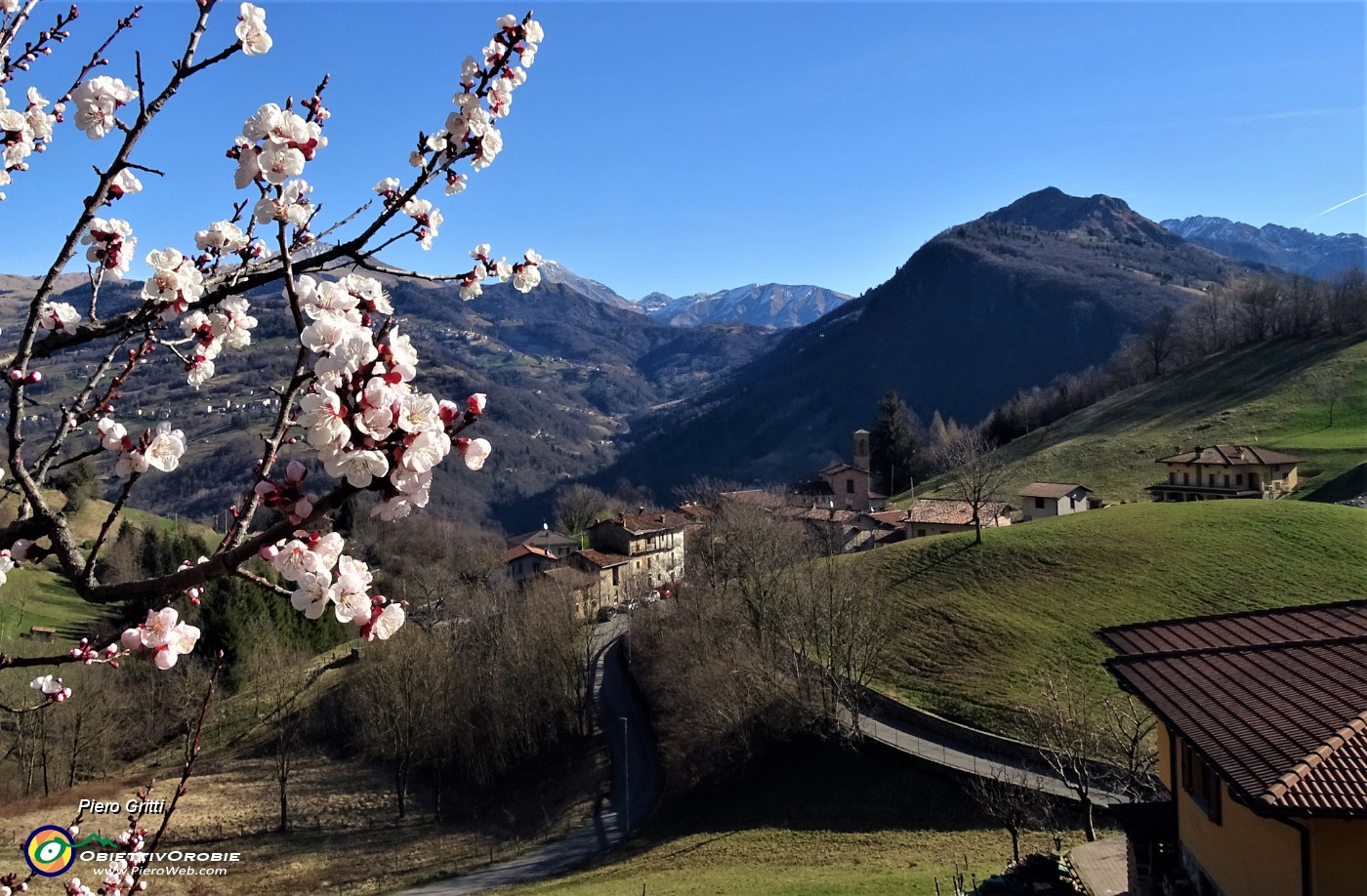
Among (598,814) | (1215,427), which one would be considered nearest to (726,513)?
(598,814)

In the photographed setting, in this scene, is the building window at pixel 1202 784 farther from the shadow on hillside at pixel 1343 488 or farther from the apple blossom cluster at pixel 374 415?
the shadow on hillside at pixel 1343 488

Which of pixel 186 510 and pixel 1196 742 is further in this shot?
pixel 186 510

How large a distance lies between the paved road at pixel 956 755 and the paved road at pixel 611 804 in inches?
384

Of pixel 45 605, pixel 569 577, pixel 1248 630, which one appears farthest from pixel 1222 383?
pixel 45 605

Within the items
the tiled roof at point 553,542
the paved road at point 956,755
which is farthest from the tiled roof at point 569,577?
the paved road at point 956,755

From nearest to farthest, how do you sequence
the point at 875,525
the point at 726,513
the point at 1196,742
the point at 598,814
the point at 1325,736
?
the point at 1325,736, the point at 1196,742, the point at 598,814, the point at 726,513, the point at 875,525

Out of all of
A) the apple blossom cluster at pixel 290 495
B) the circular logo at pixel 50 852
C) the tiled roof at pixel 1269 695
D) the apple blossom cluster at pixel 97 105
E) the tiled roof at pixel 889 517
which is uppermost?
the apple blossom cluster at pixel 97 105

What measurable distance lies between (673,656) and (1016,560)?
680 inches

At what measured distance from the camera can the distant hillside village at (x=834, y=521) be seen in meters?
55.0

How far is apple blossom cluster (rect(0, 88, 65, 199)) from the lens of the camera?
412 cm

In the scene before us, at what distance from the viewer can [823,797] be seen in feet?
93.4

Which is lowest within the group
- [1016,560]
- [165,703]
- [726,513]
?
[165,703]

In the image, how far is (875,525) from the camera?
2586 inches

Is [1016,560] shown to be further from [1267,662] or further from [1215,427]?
[1215,427]
